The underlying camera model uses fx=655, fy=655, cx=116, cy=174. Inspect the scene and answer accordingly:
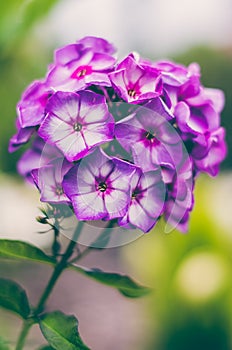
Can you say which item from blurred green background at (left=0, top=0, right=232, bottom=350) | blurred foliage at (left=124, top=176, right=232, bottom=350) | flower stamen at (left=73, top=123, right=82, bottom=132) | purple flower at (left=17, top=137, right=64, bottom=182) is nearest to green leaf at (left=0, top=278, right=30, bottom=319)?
purple flower at (left=17, top=137, right=64, bottom=182)

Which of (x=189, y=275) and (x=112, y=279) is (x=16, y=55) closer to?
(x=189, y=275)

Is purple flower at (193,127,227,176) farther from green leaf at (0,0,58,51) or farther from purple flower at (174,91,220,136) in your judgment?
green leaf at (0,0,58,51)

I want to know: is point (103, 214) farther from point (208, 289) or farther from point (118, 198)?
point (208, 289)

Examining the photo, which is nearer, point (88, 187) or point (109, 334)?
point (88, 187)

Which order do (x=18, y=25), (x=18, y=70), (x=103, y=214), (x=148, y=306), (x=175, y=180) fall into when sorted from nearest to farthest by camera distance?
(x=103, y=214)
(x=175, y=180)
(x=18, y=25)
(x=148, y=306)
(x=18, y=70)

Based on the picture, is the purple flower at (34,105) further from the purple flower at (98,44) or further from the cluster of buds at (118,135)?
the purple flower at (98,44)

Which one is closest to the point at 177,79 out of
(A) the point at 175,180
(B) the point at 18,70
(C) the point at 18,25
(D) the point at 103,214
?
(A) the point at 175,180

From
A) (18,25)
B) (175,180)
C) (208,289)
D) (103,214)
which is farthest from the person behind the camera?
(208,289)
